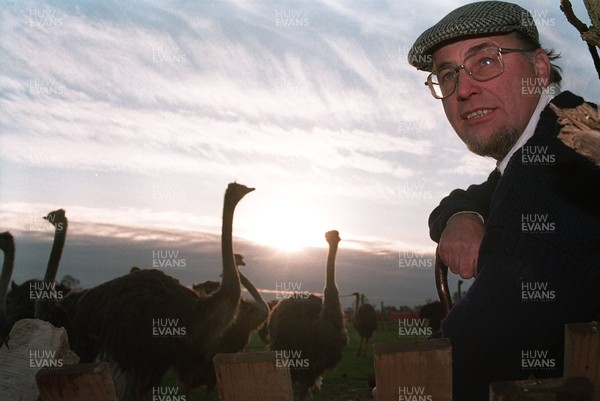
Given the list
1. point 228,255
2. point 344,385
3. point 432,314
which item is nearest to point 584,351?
point 228,255

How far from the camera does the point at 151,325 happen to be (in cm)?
887

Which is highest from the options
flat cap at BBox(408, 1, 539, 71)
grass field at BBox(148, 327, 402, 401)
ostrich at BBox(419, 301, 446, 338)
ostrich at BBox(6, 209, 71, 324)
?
flat cap at BBox(408, 1, 539, 71)

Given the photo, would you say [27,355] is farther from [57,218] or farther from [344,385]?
[344,385]

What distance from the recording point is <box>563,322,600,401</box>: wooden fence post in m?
1.37

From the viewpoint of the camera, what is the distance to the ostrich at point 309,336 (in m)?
11.8

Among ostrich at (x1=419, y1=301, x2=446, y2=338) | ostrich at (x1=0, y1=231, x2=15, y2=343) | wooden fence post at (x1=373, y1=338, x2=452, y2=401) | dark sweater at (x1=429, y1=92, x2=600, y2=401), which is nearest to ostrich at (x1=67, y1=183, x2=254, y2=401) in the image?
ostrich at (x1=0, y1=231, x2=15, y2=343)

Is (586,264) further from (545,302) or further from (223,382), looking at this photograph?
(223,382)

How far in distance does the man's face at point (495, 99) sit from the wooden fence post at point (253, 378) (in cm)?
125

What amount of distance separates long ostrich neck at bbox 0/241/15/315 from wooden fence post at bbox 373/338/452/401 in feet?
30.3

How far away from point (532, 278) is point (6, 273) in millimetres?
10521

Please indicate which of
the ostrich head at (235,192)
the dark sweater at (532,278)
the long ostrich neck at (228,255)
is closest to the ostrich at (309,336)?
the long ostrich neck at (228,255)

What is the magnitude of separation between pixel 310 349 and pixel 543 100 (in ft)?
33.7

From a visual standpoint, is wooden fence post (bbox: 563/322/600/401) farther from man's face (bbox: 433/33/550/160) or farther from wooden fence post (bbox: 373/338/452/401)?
man's face (bbox: 433/33/550/160)

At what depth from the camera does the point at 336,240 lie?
564 inches
